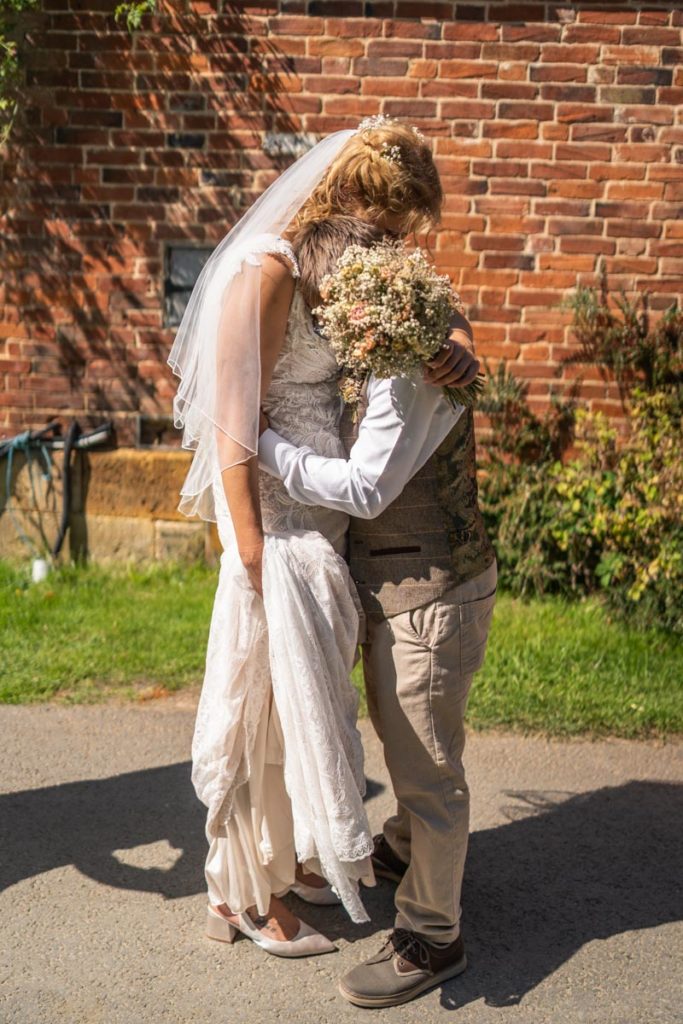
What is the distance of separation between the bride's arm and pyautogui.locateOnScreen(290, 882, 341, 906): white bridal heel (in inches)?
40.5

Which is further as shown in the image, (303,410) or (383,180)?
(303,410)

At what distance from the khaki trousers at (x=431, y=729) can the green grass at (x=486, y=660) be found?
4.79ft

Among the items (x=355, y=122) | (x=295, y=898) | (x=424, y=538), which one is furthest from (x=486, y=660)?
(x=355, y=122)

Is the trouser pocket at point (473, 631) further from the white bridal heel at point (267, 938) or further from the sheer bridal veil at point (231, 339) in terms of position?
the white bridal heel at point (267, 938)

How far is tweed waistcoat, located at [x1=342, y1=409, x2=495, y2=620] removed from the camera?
2.84 m

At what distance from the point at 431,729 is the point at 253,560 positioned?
64cm

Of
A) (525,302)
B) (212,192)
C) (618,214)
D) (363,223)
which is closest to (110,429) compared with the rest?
(212,192)

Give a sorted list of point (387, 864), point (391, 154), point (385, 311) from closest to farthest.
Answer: point (385, 311), point (391, 154), point (387, 864)

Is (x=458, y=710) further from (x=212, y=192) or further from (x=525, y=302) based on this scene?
Result: (x=212, y=192)

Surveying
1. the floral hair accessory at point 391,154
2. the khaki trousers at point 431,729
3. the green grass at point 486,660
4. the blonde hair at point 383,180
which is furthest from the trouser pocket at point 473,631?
the green grass at point 486,660

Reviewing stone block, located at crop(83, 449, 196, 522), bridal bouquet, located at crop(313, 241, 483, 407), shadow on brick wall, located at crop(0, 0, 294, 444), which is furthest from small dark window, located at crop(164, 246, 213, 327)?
bridal bouquet, located at crop(313, 241, 483, 407)

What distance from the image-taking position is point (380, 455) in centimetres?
265

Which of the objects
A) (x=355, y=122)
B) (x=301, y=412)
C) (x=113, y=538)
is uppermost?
(x=355, y=122)

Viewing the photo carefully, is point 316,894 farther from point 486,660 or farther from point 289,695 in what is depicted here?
point 486,660
